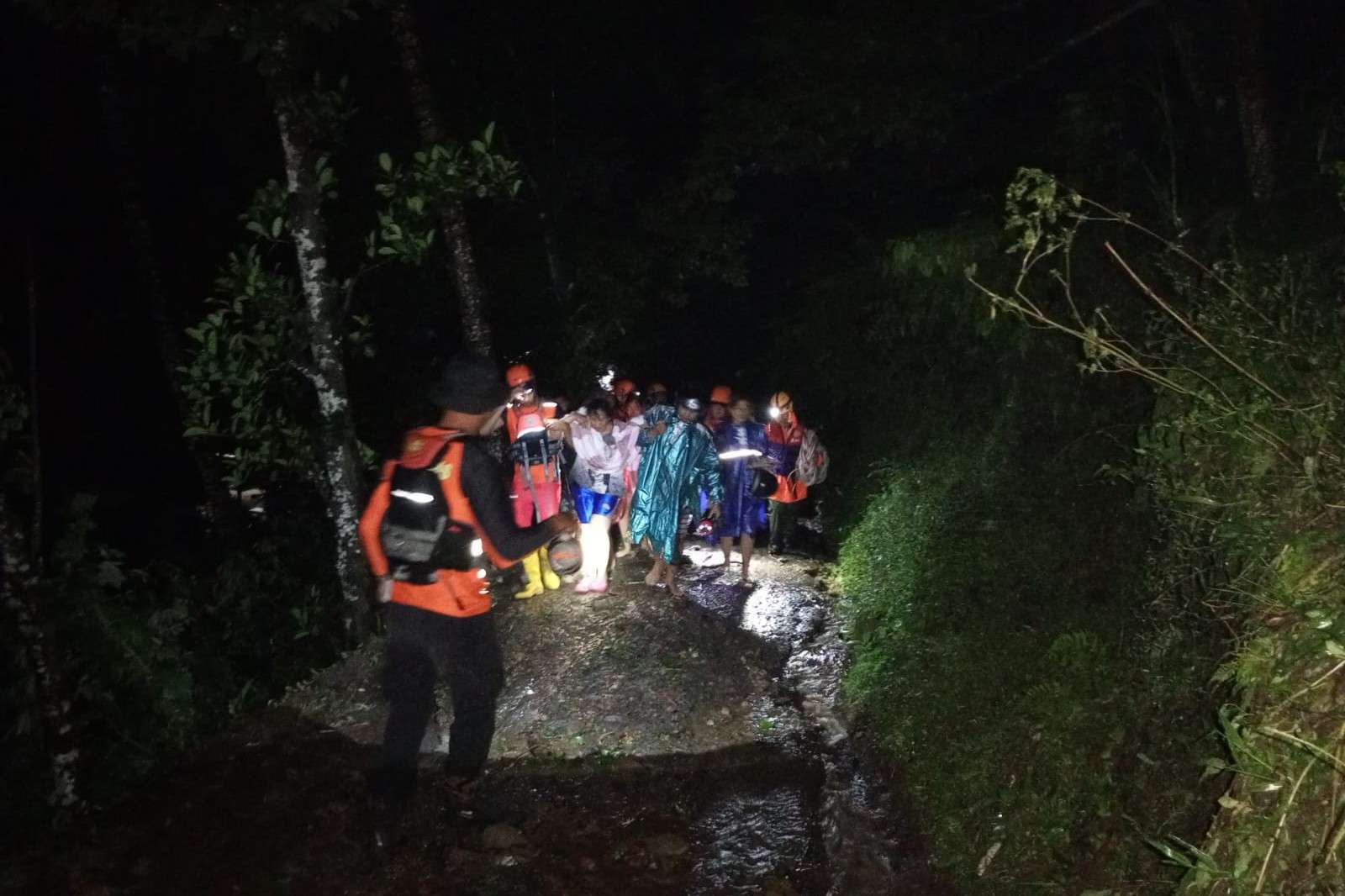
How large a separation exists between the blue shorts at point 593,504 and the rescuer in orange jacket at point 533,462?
22cm

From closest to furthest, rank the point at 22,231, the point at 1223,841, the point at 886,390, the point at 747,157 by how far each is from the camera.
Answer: the point at 1223,841
the point at 22,231
the point at 886,390
the point at 747,157

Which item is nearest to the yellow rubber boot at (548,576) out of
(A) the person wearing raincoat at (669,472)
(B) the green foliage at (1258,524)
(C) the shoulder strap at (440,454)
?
(A) the person wearing raincoat at (669,472)

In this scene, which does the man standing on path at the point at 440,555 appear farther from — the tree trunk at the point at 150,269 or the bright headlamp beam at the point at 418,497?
the tree trunk at the point at 150,269

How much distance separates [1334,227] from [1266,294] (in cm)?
184

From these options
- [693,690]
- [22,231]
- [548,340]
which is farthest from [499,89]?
[693,690]

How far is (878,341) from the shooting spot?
33.4 feet

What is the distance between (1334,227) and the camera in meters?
5.41

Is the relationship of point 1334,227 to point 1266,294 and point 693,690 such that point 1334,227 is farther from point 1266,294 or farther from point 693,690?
point 693,690

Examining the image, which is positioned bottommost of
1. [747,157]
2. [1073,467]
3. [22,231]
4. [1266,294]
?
[1073,467]

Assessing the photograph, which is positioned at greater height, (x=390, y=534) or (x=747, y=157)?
(x=747, y=157)

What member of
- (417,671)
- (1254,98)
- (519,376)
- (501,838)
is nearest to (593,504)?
(519,376)

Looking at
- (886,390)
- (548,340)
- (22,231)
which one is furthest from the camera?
(548,340)

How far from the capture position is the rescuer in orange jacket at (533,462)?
8156 millimetres

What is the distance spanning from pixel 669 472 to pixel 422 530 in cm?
390
